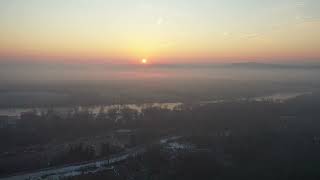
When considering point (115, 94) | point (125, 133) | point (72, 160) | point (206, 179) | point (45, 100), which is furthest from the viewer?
point (115, 94)

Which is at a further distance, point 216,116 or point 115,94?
point 115,94

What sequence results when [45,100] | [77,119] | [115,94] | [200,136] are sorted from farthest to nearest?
[115,94] → [45,100] → [77,119] → [200,136]

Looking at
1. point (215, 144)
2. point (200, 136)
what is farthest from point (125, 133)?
point (215, 144)

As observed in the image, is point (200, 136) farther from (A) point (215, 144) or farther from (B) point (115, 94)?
(B) point (115, 94)

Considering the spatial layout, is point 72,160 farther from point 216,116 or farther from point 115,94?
point 115,94

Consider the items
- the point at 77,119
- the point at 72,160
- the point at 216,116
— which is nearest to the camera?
the point at 72,160

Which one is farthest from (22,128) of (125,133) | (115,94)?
(115,94)

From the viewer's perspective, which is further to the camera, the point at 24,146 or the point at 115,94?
the point at 115,94

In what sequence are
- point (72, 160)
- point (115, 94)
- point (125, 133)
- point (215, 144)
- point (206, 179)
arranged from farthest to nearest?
point (115, 94) < point (125, 133) < point (215, 144) < point (72, 160) < point (206, 179)
